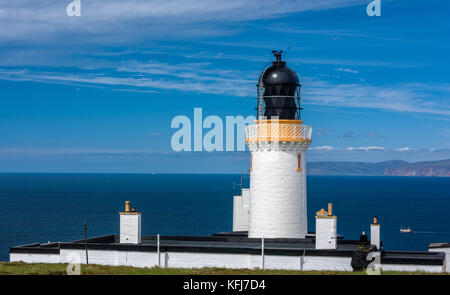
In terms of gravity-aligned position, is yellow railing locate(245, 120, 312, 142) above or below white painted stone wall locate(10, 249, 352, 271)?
above

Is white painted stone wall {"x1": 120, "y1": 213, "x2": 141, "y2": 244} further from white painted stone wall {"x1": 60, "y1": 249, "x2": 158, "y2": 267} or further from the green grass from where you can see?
the green grass

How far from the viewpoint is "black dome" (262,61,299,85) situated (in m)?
34.8

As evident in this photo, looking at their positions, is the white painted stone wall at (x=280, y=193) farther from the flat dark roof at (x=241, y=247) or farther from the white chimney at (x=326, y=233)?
the white chimney at (x=326, y=233)

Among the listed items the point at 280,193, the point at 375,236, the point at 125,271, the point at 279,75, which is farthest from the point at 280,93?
the point at 125,271

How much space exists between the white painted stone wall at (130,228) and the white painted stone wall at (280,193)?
6.73 metres

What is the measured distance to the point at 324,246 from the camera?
30.5m

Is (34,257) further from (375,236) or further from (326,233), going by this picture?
(375,236)

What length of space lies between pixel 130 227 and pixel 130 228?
0.07m

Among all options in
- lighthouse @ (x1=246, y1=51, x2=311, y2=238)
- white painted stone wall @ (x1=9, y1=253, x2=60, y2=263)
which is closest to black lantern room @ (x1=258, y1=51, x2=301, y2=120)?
lighthouse @ (x1=246, y1=51, x2=311, y2=238)

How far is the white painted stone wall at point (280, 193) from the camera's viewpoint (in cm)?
3422

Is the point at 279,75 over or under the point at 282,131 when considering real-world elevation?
over

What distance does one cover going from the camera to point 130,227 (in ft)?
109
